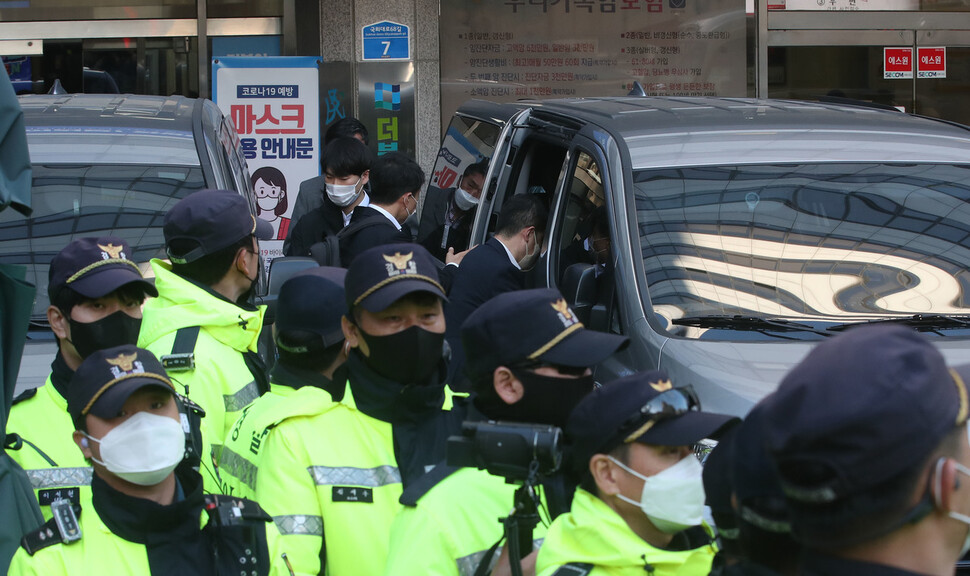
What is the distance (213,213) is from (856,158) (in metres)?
2.59

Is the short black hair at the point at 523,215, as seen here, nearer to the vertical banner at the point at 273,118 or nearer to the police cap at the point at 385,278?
the police cap at the point at 385,278

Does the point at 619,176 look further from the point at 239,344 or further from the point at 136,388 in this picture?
the point at 136,388

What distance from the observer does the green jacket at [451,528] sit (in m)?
2.53

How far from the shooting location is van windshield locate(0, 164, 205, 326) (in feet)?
17.3

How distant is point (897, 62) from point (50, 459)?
1027cm

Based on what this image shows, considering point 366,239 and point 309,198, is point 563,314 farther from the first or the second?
point 309,198

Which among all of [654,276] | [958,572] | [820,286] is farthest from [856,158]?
[958,572]

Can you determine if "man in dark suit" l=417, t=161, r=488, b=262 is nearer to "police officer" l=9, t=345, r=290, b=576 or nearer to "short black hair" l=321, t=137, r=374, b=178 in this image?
"short black hair" l=321, t=137, r=374, b=178

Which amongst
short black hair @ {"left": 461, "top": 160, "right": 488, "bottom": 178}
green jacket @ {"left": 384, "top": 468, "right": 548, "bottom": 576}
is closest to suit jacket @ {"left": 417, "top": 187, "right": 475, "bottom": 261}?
short black hair @ {"left": 461, "top": 160, "right": 488, "bottom": 178}

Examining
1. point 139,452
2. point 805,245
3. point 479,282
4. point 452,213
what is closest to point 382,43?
point 452,213

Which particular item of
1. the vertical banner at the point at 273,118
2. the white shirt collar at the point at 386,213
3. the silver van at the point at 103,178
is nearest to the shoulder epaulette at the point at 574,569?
the silver van at the point at 103,178

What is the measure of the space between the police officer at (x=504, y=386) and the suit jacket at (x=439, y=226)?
15.0 feet

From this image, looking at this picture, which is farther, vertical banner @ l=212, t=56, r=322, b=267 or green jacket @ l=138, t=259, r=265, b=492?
vertical banner @ l=212, t=56, r=322, b=267

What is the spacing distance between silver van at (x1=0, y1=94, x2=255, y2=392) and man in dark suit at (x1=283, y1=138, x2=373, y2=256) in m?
1.24
